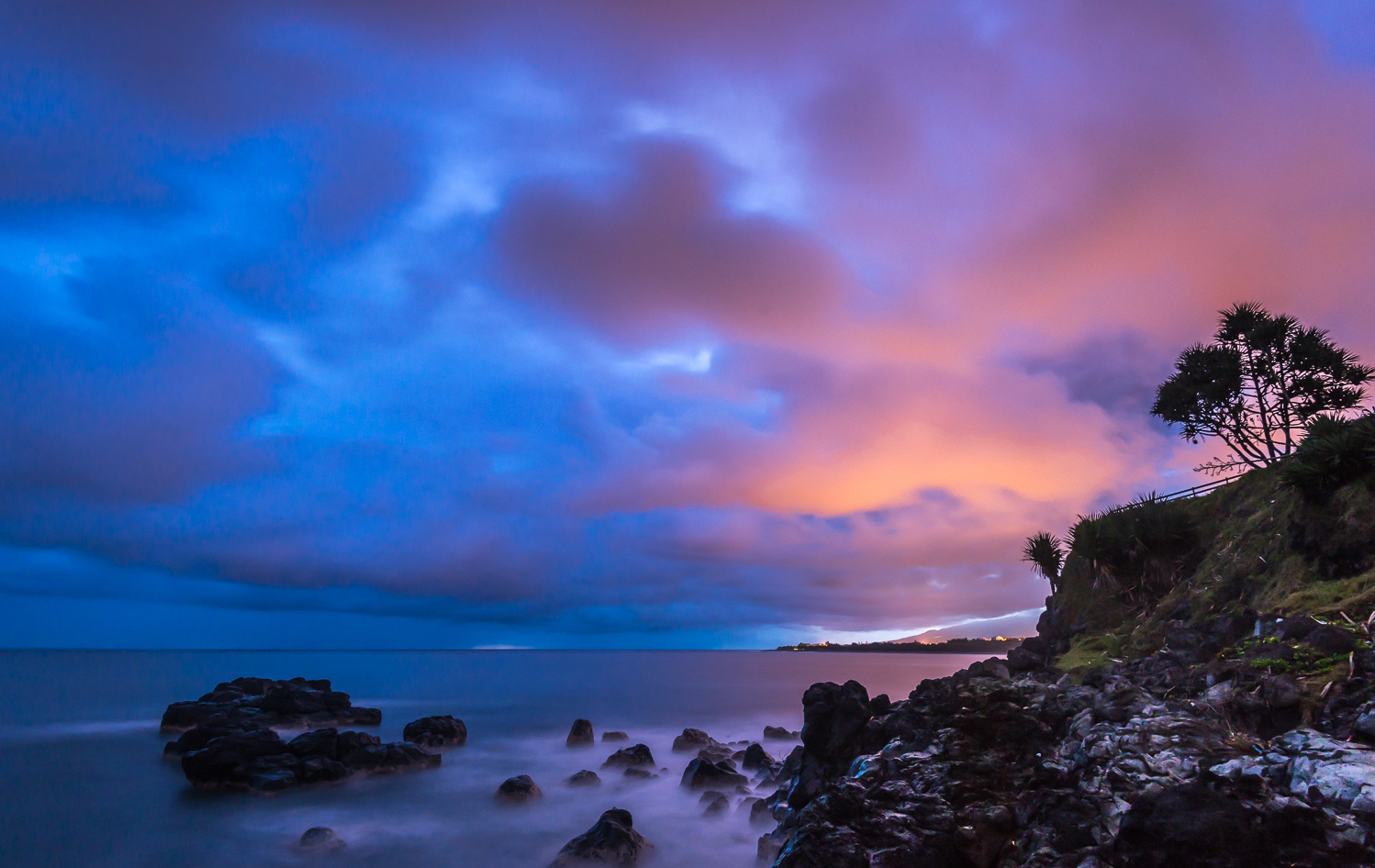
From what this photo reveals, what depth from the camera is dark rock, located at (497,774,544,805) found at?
2359 centimetres

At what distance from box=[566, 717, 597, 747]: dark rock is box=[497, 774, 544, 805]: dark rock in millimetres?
13559

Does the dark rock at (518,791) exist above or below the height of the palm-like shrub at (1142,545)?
below

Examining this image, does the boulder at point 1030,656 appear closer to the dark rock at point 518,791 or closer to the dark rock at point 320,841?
the dark rock at point 518,791

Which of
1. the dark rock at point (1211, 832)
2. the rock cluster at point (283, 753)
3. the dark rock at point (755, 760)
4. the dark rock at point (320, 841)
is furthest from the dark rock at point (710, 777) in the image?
the dark rock at point (1211, 832)

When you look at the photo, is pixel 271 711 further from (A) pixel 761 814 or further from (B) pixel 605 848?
(A) pixel 761 814

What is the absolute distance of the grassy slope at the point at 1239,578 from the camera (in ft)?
55.0

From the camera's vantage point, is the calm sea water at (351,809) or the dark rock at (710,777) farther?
the dark rock at (710,777)

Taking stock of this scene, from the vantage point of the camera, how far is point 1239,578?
21.9 meters

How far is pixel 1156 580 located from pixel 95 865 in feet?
131

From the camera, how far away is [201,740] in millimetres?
29438

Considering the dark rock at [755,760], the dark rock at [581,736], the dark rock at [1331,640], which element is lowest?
the dark rock at [581,736]

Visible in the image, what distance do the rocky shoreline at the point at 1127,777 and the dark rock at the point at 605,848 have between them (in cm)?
803

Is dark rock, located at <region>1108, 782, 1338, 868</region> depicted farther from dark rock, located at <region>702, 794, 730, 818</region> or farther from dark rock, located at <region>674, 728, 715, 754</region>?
dark rock, located at <region>674, 728, 715, 754</region>

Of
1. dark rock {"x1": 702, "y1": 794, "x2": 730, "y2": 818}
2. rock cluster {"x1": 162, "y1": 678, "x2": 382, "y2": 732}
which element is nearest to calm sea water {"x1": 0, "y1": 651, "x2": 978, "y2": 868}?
dark rock {"x1": 702, "y1": 794, "x2": 730, "y2": 818}
